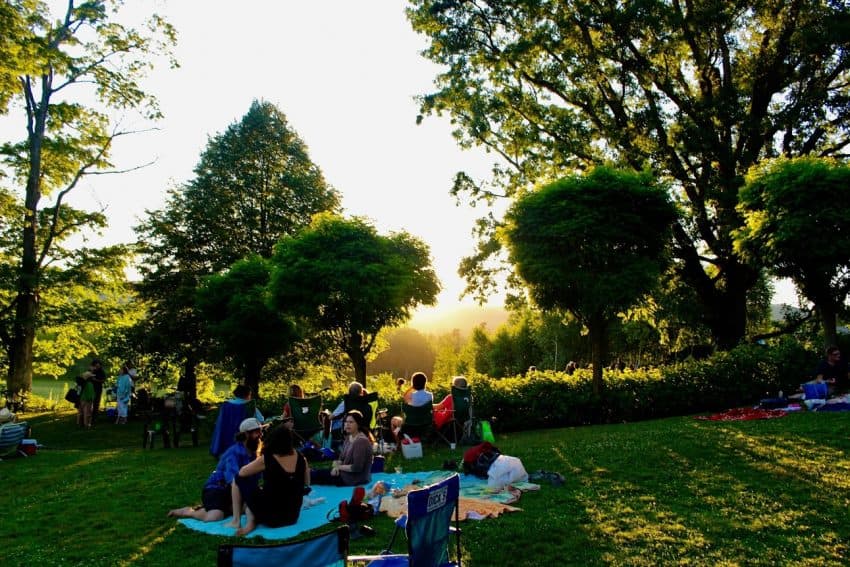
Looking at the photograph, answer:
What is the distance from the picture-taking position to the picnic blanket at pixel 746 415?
11586 millimetres

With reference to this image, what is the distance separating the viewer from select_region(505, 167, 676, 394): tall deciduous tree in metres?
13.1

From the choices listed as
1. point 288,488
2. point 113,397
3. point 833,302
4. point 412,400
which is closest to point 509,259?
point 412,400

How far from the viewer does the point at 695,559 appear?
485 centimetres

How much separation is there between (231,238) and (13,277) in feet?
28.4

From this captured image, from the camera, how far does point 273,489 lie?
630cm

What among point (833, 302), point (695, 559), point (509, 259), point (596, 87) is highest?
point (596, 87)

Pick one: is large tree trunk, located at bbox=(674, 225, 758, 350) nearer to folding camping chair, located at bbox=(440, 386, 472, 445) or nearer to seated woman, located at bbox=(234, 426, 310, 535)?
folding camping chair, located at bbox=(440, 386, 472, 445)

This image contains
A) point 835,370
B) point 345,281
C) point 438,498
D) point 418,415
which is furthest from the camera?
point 345,281

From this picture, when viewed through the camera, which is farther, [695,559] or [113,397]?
[113,397]

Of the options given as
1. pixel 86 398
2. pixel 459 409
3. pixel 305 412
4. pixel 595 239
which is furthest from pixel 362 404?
pixel 86 398

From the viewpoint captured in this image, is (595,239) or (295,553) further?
(595,239)

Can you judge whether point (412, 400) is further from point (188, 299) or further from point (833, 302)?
point (188, 299)

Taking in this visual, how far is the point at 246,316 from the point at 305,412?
7607mm

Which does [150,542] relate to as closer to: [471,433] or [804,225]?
[471,433]
